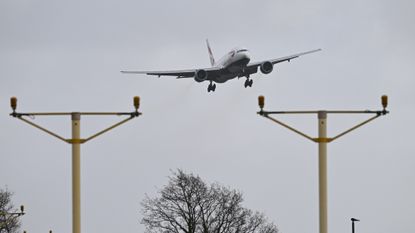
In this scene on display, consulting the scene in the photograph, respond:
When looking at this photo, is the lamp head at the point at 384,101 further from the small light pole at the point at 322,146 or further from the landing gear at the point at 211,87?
the landing gear at the point at 211,87

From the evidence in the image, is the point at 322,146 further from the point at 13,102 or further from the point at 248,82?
the point at 248,82

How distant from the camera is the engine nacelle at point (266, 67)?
11367 cm

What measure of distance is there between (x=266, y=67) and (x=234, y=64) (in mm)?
3515

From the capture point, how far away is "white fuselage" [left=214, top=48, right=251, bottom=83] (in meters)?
112

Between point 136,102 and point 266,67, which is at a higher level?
point 266,67

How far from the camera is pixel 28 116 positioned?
3838 centimetres

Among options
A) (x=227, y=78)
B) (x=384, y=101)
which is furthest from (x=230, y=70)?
(x=384, y=101)

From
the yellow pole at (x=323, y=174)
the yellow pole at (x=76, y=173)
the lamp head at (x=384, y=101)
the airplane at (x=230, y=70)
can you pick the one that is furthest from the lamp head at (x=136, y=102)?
the airplane at (x=230, y=70)

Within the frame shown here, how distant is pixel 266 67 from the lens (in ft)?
375

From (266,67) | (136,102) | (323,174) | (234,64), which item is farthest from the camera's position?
(266,67)

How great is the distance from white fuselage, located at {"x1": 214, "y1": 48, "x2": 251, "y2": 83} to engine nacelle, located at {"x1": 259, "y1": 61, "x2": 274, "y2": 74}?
191 centimetres

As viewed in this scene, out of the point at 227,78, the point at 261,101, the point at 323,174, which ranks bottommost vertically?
the point at 323,174

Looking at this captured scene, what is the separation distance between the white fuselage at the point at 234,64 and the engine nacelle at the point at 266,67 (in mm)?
1915

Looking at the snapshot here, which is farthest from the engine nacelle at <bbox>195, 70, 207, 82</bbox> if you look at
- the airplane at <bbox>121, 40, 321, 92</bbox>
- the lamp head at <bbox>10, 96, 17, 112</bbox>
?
the lamp head at <bbox>10, 96, 17, 112</bbox>
